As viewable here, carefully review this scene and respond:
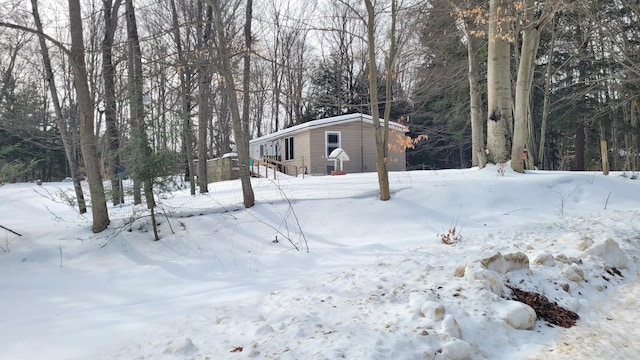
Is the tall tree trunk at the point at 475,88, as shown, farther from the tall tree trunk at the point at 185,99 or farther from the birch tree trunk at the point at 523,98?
the tall tree trunk at the point at 185,99

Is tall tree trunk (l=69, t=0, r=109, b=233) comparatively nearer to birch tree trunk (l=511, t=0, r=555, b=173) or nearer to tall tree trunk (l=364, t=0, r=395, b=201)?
tall tree trunk (l=364, t=0, r=395, b=201)

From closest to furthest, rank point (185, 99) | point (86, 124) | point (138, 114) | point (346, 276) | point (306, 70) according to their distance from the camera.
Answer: point (346, 276), point (86, 124), point (138, 114), point (185, 99), point (306, 70)

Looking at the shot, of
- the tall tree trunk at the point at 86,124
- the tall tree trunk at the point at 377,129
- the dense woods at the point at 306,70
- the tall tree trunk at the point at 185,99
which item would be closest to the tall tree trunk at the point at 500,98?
the dense woods at the point at 306,70

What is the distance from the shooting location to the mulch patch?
2.99 metres

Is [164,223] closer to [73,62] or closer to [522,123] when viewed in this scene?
[73,62]

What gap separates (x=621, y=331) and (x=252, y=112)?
32.3 meters

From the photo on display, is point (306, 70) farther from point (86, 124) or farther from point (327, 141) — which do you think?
point (86, 124)

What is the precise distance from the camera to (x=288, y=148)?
21.4m

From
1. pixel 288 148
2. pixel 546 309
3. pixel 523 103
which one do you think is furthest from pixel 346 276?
pixel 288 148

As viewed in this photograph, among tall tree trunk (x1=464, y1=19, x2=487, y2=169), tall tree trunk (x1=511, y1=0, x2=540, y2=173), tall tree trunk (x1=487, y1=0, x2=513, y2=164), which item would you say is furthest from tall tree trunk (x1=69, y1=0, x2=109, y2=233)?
tall tree trunk (x1=464, y1=19, x2=487, y2=169)

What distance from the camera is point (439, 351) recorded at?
7.79ft

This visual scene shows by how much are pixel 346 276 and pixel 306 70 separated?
13.7 m

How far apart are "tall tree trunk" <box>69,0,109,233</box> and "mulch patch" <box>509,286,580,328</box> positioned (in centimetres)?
684

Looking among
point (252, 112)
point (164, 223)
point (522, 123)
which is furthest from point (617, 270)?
point (252, 112)
